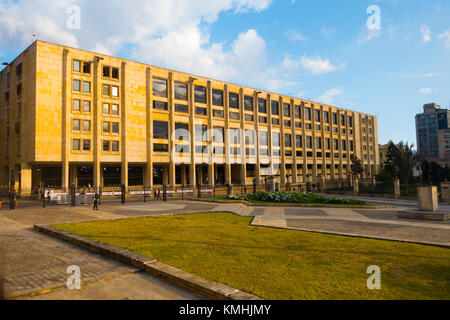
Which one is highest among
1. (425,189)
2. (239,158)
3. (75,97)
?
(75,97)

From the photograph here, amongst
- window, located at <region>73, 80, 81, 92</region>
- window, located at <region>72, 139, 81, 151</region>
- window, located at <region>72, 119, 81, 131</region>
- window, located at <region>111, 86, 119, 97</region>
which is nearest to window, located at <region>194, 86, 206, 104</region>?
window, located at <region>111, 86, 119, 97</region>

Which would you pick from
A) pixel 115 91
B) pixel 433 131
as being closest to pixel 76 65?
pixel 115 91

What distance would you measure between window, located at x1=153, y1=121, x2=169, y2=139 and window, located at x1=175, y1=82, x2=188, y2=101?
5.95 metres

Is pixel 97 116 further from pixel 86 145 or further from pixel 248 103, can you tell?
pixel 248 103

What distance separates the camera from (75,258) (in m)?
7.84

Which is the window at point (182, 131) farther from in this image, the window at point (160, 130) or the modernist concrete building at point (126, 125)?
the window at point (160, 130)

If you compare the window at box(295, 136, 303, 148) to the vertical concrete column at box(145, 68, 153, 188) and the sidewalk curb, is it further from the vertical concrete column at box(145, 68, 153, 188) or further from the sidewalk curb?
the sidewalk curb

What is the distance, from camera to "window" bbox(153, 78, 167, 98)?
1861 inches

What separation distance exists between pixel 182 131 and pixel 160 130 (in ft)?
14.1

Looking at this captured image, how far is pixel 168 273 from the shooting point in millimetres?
5973

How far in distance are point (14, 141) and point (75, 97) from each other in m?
11.5

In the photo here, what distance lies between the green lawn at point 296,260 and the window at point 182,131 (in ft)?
127
